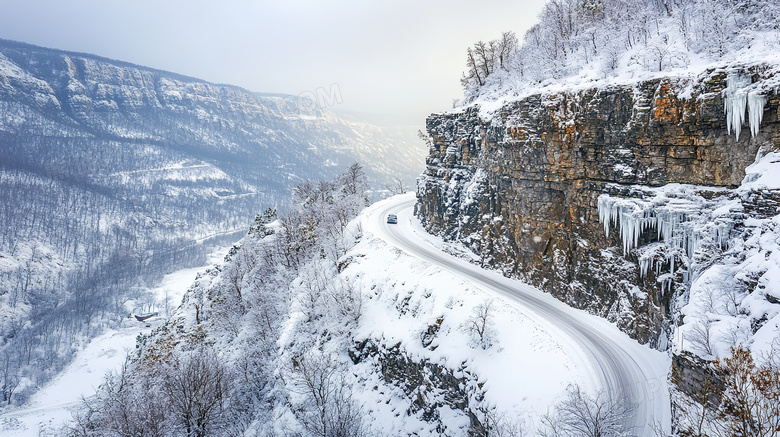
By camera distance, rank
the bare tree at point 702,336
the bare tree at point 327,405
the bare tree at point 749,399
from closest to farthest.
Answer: the bare tree at point 749,399 → the bare tree at point 702,336 → the bare tree at point 327,405

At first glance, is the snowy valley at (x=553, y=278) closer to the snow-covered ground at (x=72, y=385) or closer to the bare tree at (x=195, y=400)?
the bare tree at (x=195, y=400)

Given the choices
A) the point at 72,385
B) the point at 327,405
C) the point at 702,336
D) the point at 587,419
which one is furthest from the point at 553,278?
the point at 72,385

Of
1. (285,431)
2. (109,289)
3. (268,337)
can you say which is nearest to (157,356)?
(268,337)

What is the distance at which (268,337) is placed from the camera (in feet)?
119

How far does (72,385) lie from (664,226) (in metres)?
111

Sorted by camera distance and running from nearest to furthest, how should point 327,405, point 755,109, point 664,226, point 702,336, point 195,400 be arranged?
point 702,336 < point 755,109 < point 664,226 < point 195,400 < point 327,405

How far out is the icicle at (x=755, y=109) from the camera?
1667cm

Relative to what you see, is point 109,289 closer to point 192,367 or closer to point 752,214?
point 192,367

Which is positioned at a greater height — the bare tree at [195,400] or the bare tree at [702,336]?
the bare tree at [702,336]

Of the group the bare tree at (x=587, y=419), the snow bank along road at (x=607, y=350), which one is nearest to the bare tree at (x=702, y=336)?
the snow bank along road at (x=607, y=350)

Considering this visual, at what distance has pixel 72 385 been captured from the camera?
74.8m

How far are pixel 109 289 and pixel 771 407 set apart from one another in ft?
539

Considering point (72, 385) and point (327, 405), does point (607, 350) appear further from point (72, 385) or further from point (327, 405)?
point (72, 385)

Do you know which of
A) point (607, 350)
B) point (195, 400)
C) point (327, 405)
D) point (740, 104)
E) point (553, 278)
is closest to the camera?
point (740, 104)
